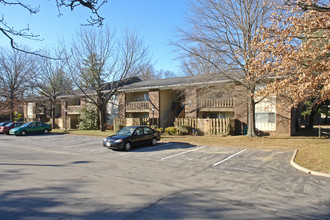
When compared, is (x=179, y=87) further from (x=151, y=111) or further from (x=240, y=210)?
(x=240, y=210)

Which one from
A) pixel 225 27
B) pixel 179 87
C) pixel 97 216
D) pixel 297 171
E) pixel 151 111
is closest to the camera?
pixel 97 216

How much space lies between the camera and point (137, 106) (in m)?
27.0

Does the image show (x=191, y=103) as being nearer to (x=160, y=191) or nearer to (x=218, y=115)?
(x=218, y=115)

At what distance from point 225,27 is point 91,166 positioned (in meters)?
12.7

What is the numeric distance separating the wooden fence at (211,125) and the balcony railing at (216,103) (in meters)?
1.82

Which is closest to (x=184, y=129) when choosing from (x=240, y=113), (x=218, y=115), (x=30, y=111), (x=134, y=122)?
(x=218, y=115)

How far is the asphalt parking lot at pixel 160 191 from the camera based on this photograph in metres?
4.32

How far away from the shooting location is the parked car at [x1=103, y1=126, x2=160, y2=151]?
12.4 m

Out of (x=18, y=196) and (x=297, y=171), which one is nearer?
(x=18, y=196)

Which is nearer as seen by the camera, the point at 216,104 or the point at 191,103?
the point at 216,104

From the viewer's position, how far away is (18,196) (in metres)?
5.12

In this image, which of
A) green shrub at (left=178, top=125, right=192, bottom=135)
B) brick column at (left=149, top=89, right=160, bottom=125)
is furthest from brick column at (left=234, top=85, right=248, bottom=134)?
brick column at (left=149, top=89, right=160, bottom=125)

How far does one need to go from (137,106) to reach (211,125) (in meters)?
10.3

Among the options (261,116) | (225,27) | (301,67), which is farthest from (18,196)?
(261,116)
